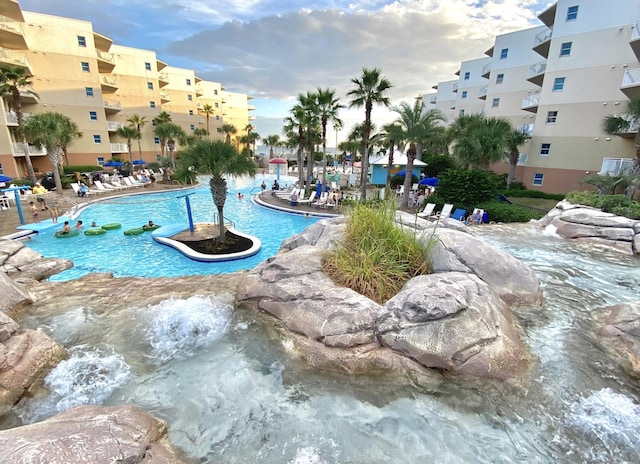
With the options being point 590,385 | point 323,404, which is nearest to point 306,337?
point 323,404

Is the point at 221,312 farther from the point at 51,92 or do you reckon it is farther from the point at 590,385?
the point at 51,92

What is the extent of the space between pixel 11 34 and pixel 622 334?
140 feet

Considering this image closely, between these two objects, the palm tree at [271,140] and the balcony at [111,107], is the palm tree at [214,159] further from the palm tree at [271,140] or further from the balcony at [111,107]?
the palm tree at [271,140]

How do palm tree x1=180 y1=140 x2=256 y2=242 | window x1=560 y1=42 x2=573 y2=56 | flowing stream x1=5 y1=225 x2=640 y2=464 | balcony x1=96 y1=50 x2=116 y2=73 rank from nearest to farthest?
1. flowing stream x1=5 y1=225 x2=640 y2=464
2. palm tree x1=180 y1=140 x2=256 y2=242
3. window x1=560 y1=42 x2=573 y2=56
4. balcony x1=96 y1=50 x2=116 y2=73

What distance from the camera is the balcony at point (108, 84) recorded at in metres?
36.6

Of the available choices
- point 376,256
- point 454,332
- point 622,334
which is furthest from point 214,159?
point 622,334

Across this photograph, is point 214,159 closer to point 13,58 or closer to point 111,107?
point 13,58

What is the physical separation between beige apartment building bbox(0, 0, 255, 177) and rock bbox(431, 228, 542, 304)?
33.8m

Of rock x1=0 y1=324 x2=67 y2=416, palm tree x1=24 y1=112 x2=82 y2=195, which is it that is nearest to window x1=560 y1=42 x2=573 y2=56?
rock x1=0 y1=324 x2=67 y2=416

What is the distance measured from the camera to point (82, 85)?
33.7 m

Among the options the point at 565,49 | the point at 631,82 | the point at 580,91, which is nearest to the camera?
the point at 631,82

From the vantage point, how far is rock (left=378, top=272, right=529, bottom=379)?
16.0 feet

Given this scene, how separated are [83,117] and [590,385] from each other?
45145 mm

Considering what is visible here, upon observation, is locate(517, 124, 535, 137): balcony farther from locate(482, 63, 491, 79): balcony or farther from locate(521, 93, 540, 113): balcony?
locate(482, 63, 491, 79): balcony
